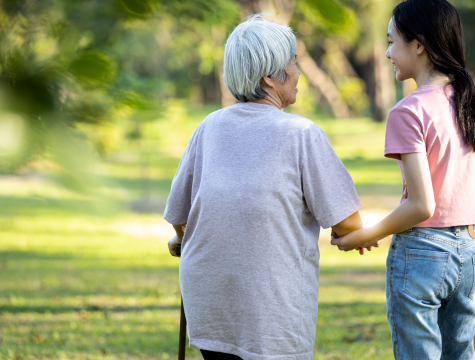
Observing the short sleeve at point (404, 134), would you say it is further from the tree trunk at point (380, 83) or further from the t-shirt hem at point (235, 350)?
the tree trunk at point (380, 83)

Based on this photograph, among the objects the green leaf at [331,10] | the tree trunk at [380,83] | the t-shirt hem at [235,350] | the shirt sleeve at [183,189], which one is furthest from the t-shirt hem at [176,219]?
the tree trunk at [380,83]

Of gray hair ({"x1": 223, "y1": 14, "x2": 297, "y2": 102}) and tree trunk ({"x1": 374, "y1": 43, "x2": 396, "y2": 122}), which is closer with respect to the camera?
gray hair ({"x1": 223, "y1": 14, "x2": 297, "y2": 102})

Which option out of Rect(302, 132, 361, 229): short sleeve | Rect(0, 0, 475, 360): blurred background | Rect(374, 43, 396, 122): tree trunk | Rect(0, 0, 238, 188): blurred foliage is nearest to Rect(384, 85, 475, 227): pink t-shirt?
Rect(302, 132, 361, 229): short sleeve

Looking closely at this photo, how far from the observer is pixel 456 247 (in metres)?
1.83

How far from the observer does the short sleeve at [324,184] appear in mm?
1811

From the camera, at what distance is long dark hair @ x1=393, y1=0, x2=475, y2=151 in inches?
70.9

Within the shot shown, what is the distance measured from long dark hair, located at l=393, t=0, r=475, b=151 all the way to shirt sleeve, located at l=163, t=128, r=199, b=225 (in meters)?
0.83

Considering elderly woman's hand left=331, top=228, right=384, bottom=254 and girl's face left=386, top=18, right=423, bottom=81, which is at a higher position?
girl's face left=386, top=18, right=423, bottom=81

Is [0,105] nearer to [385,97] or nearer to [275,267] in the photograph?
[275,267]

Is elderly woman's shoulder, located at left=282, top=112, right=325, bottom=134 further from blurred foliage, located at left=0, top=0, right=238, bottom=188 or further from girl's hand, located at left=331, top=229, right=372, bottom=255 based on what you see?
blurred foliage, located at left=0, top=0, right=238, bottom=188

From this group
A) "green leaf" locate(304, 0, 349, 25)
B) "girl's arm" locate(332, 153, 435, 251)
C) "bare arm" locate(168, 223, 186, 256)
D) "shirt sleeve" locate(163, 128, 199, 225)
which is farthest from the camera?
"bare arm" locate(168, 223, 186, 256)

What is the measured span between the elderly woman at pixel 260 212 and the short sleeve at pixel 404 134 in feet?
0.62

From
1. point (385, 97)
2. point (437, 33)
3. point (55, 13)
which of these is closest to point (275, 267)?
point (437, 33)

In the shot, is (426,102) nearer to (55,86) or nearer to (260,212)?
(260,212)
